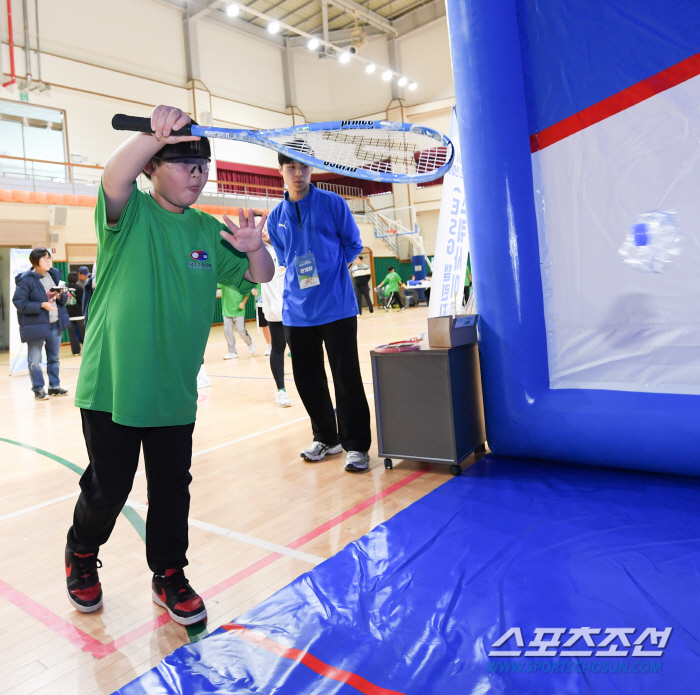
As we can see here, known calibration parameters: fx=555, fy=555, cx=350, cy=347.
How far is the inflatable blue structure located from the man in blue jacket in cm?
73

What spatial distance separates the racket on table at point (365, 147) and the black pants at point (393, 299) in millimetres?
15576

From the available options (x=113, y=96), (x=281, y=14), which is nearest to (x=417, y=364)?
(x=113, y=96)

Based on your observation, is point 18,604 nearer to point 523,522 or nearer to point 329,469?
point 329,469

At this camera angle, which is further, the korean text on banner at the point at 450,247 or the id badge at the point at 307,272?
the korean text on banner at the point at 450,247

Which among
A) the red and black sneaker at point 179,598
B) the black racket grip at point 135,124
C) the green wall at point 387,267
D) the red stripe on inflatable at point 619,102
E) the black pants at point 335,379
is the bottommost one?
the red and black sneaker at point 179,598

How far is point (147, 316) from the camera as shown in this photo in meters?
1.68

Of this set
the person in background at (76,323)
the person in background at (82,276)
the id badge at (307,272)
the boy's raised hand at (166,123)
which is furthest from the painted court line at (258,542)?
the person in background at (76,323)

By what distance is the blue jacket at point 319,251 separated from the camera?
319 centimetres

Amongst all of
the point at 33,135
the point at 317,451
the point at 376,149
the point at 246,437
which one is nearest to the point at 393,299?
the point at 33,135

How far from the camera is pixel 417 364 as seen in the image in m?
2.93

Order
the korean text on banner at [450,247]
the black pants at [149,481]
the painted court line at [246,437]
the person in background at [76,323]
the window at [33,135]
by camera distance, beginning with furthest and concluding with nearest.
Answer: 1. the window at [33,135]
2. the person in background at [76,323]
3. the korean text on banner at [450,247]
4. the painted court line at [246,437]
5. the black pants at [149,481]

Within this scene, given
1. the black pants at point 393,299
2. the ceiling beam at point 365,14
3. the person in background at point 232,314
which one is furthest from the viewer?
the ceiling beam at point 365,14

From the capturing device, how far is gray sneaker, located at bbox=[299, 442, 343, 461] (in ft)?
10.9

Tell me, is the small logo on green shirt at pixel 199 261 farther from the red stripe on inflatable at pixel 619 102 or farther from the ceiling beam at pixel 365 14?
the ceiling beam at pixel 365 14
